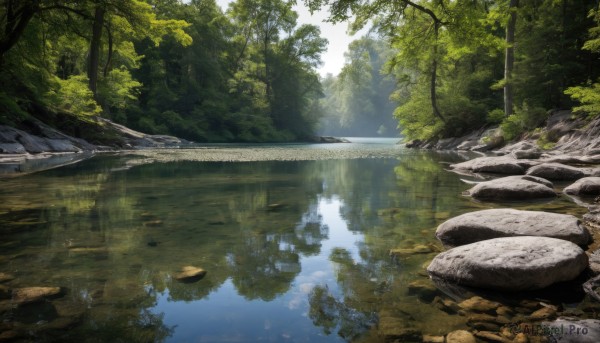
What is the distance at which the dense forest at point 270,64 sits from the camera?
12344 mm

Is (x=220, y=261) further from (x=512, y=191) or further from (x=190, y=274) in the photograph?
(x=512, y=191)

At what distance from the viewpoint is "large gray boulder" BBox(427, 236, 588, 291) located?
2.92 metres

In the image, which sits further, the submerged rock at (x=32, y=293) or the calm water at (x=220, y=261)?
the submerged rock at (x=32, y=293)

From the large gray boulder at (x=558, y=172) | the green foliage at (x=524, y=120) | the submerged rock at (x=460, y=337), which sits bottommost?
the submerged rock at (x=460, y=337)

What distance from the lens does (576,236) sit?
3.83 meters

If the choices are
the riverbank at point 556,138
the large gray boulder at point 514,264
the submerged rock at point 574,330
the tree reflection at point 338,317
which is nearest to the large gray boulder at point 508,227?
the large gray boulder at point 514,264

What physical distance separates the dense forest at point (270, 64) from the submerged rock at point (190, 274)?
879 cm

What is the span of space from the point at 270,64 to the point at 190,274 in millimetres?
45843

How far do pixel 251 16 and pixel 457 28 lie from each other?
3595cm

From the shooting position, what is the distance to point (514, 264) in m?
2.95

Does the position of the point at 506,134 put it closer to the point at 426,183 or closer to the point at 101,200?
the point at 426,183

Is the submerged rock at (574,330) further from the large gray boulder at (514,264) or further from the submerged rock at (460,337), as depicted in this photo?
the large gray boulder at (514,264)

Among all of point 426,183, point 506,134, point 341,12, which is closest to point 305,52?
point 506,134

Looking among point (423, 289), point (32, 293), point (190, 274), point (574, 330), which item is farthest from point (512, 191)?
point (32, 293)
